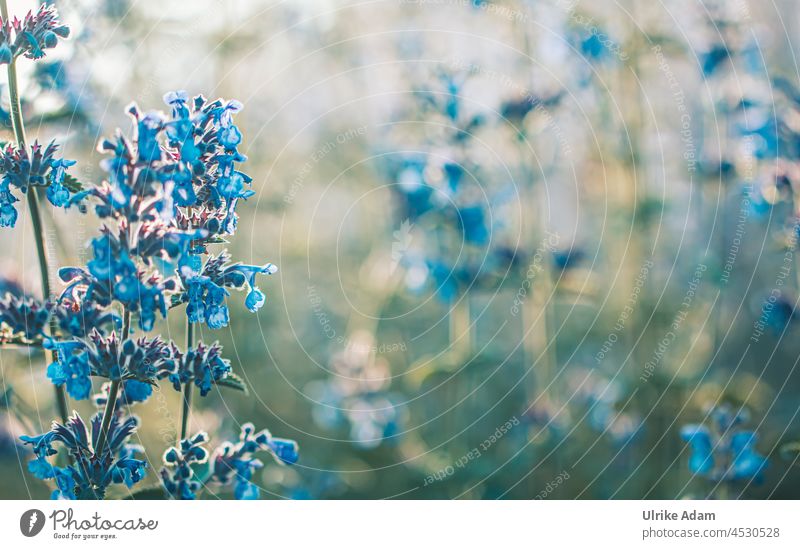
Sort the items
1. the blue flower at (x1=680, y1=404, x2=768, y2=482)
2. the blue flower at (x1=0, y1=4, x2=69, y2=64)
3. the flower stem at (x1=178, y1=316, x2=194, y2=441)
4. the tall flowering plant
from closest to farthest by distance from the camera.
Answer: the tall flowering plant < the flower stem at (x1=178, y1=316, x2=194, y2=441) < the blue flower at (x1=0, y1=4, x2=69, y2=64) < the blue flower at (x1=680, y1=404, x2=768, y2=482)

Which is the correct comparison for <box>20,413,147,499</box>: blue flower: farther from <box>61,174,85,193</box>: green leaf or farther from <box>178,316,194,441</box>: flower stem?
<box>61,174,85,193</box>: green leaf

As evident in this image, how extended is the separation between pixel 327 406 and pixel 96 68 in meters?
1.58

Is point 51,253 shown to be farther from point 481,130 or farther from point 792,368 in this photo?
point 792,368

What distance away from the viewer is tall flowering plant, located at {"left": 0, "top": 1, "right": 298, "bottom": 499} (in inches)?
53.6

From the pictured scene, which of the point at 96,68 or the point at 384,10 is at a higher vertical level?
→ the point at 384,10

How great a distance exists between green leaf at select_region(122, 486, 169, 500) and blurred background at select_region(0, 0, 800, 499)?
1.89ft

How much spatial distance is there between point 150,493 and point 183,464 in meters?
0.22

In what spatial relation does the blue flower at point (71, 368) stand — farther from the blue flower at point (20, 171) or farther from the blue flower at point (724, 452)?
the blue flower at point (724, 452)

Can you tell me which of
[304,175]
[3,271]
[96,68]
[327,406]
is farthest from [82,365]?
[304,175]

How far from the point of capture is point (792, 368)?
3.11 meters

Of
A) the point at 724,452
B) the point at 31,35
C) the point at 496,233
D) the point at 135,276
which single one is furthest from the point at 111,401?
the point at 724,452

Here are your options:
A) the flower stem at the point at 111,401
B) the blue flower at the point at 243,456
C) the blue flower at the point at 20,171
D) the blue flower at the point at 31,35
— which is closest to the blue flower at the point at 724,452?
the blue flower at the point at 243,456

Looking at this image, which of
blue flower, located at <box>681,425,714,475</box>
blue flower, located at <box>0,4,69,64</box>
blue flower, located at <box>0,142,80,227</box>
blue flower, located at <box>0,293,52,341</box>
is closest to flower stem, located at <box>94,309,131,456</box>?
blue flower, located at <box>0,293,52,341</box>
